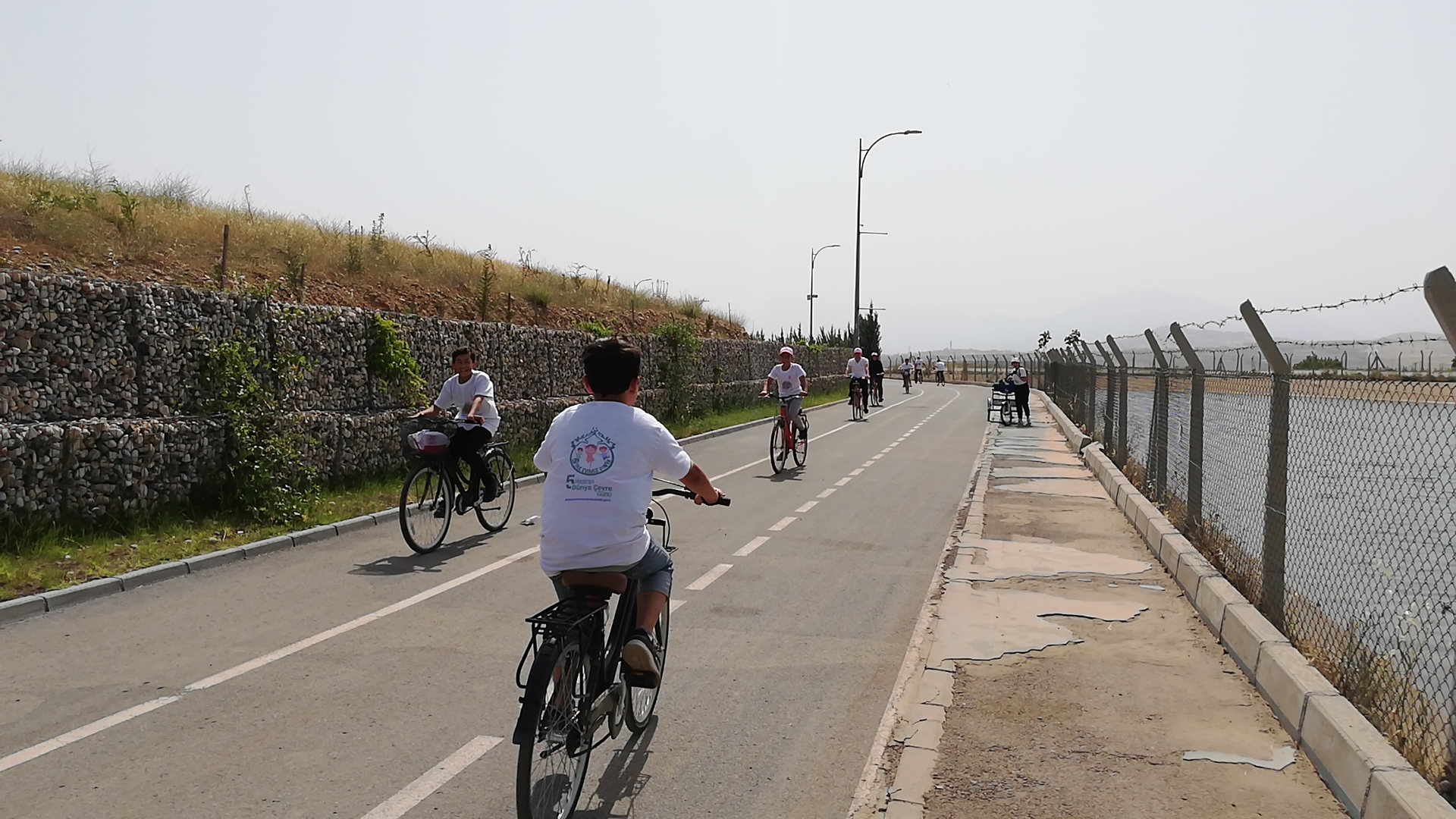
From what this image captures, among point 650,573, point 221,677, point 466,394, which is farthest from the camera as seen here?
point 466,394

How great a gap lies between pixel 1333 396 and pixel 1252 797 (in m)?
2.78

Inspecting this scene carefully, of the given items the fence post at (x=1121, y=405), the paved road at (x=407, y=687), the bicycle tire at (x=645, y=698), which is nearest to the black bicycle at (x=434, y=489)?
the paved road at (x=407, y=687)

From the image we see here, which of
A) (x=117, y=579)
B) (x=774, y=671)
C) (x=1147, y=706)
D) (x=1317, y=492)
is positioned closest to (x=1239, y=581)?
(x=1317, y=492)

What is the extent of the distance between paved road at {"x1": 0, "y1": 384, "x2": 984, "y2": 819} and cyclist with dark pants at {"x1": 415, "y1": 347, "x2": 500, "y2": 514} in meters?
0.54

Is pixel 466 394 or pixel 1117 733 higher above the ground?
pixel 466 394

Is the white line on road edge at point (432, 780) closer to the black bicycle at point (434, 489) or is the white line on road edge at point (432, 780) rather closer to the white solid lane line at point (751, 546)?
the black bicycle at point (434, 489)

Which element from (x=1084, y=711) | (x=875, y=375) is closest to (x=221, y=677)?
(x=1084, y=711)

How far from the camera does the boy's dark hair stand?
443 centimetres

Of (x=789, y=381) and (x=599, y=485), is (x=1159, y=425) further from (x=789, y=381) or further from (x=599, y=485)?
(x=599, y=485)

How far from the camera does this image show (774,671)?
6324 millimetres

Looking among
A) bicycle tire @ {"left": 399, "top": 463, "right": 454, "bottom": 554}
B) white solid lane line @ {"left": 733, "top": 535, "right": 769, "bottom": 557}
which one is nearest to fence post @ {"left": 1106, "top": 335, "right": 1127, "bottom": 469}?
white solid lane line @ {"left": 733, "top": 535, "right": 769, "bottom": 557}

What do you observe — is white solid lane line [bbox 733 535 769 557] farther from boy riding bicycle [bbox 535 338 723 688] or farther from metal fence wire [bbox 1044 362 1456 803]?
boy riding bicycle [bbox 535 338 723 688]

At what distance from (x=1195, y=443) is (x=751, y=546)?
4.05 meters

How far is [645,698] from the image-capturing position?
5.13 metres
